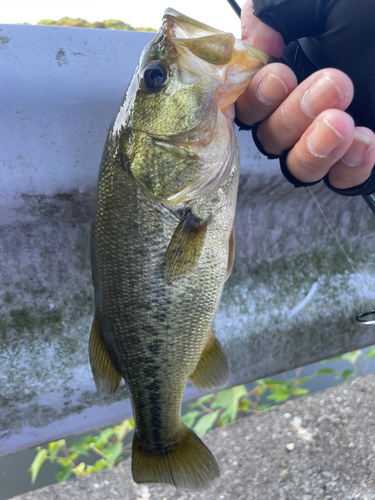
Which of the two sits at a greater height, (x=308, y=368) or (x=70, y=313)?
(x=70, y=313)

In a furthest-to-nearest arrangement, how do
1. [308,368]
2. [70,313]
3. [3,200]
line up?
1. [308,368]
2. [70,313]
3. [3,200]

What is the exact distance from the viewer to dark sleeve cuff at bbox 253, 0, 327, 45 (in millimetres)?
938

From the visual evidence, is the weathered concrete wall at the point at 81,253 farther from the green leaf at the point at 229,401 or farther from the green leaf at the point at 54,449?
→ the green leaf at the point at 54,449

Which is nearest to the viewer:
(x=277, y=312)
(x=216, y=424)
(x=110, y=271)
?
(x=110, y=271)

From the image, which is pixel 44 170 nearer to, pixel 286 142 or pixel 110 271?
pixel 110 271

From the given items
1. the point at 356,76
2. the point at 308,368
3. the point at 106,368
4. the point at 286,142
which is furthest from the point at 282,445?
the point at 356,76

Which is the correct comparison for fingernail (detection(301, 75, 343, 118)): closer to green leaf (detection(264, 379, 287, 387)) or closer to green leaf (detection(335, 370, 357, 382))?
green leaf (detection(264, 379, 287, 387))

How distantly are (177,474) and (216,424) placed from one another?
87 cm

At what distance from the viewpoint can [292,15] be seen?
95cm

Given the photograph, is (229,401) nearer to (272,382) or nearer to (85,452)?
(272,382)

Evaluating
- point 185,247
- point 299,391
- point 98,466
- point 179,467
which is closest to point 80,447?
point 98,466

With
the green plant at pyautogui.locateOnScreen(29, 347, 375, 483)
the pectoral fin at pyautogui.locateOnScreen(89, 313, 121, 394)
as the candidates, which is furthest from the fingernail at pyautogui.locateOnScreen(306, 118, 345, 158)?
the green plant at pyautogui.locateOnScreen(29, 347, 375, 483)

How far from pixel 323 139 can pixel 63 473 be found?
5.87 ft

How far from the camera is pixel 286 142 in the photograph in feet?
3.31
